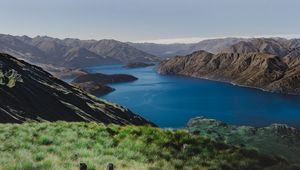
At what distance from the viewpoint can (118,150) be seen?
1875cm

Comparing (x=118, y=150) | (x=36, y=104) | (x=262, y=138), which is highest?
(x=262, y=138)

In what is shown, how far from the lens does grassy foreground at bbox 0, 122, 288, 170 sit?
54.7 feet

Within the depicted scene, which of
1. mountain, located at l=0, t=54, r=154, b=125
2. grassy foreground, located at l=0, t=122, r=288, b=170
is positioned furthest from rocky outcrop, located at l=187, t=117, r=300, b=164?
mountain, located at l=0, t=54, r=154, b=125

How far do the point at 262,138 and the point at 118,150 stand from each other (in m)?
6.59

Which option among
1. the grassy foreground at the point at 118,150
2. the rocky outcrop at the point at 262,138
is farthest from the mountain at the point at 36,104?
the rocky outcrop at the point at 262,138

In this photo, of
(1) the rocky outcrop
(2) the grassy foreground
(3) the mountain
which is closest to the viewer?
(2) the grassy foreground

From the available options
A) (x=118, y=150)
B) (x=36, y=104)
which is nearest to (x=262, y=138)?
(x=118, y=150)

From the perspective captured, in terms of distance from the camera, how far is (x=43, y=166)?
1556cm

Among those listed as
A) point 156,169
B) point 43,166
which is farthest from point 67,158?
point 156,169

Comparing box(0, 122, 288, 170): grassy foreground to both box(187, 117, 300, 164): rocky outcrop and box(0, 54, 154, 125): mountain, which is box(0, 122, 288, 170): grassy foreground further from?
box(0, 54, 154, 125): mountain

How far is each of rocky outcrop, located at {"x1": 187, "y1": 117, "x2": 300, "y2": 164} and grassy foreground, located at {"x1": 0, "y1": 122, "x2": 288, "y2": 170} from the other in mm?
658

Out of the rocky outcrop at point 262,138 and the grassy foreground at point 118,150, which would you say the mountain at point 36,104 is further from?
the rocky outcrop at point 262,138

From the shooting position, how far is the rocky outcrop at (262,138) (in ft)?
60.2

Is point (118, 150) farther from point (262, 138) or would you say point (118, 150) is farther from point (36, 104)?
point (36, 104)
